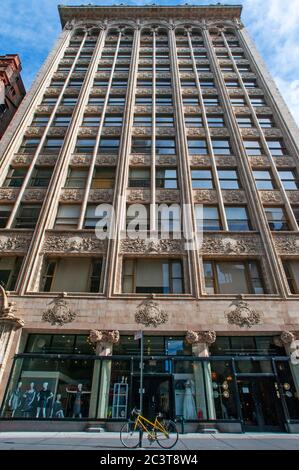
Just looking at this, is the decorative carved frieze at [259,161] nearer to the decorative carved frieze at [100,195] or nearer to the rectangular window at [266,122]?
the rectangular window at [266,122]

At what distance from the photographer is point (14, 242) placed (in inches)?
712

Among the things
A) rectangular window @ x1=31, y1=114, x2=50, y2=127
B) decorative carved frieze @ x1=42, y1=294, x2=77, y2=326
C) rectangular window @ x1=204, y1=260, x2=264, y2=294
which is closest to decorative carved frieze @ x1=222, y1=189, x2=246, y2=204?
rectangular window @ x1=204, y1=260, x2=264, y2=294

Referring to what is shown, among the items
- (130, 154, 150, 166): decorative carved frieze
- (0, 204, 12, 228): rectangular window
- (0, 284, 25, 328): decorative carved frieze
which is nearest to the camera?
(0, 284, 25, 328): decorative carved frieze

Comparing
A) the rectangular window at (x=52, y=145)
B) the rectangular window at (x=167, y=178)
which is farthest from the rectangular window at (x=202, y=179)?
the rectangular window at (x=52, y=145)

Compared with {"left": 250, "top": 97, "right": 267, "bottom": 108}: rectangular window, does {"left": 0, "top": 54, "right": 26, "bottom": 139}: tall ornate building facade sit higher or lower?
higher

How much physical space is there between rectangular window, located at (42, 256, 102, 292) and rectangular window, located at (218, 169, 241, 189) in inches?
433

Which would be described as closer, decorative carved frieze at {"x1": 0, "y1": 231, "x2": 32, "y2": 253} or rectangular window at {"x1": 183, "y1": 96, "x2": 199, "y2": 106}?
decorative carved frieze at {"x1": 0, "y1": 231, "x2": 32, "y2": 253}

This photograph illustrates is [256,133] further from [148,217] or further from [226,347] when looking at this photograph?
[226,347]

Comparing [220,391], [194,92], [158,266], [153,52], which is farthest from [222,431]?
[153,52]

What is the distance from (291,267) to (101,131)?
61.6 feet

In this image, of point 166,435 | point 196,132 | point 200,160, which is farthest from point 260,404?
point 196,132

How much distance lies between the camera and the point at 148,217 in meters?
19.5

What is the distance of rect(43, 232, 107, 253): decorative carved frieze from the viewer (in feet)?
58.4

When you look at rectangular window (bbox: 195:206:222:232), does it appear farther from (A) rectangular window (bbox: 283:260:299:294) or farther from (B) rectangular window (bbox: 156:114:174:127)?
(B) rectangular window (bbox: 156:114:174:127)
